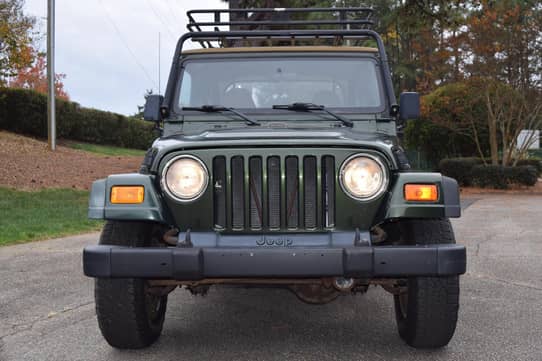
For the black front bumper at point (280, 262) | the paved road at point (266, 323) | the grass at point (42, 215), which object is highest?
the black front bumper at point (280, 262)

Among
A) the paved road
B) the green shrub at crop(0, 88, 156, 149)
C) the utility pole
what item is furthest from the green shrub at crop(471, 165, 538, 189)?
the utility pole

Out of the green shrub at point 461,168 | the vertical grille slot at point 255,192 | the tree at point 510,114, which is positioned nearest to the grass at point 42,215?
the vertical grille slot at point 255,192

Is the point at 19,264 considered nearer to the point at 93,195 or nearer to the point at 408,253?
the point at 93,195

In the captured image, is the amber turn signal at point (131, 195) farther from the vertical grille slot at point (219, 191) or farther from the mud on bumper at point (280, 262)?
the vertical grille slot at point (219, 191)

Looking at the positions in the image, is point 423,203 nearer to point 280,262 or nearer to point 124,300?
point 280,262

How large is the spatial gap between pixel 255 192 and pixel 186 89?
5.21 feet

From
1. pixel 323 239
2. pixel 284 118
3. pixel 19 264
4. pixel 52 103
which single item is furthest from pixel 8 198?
pixel 323 239

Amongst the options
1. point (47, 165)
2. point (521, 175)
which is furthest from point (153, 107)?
point (521, 175)

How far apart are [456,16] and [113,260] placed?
1635 centimetres

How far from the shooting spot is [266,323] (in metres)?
4.34

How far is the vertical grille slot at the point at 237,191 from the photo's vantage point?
3346 mm

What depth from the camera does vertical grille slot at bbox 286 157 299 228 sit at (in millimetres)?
3336

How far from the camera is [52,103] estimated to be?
21.4 m

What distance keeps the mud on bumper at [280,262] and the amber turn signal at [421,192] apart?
0.91 ft
